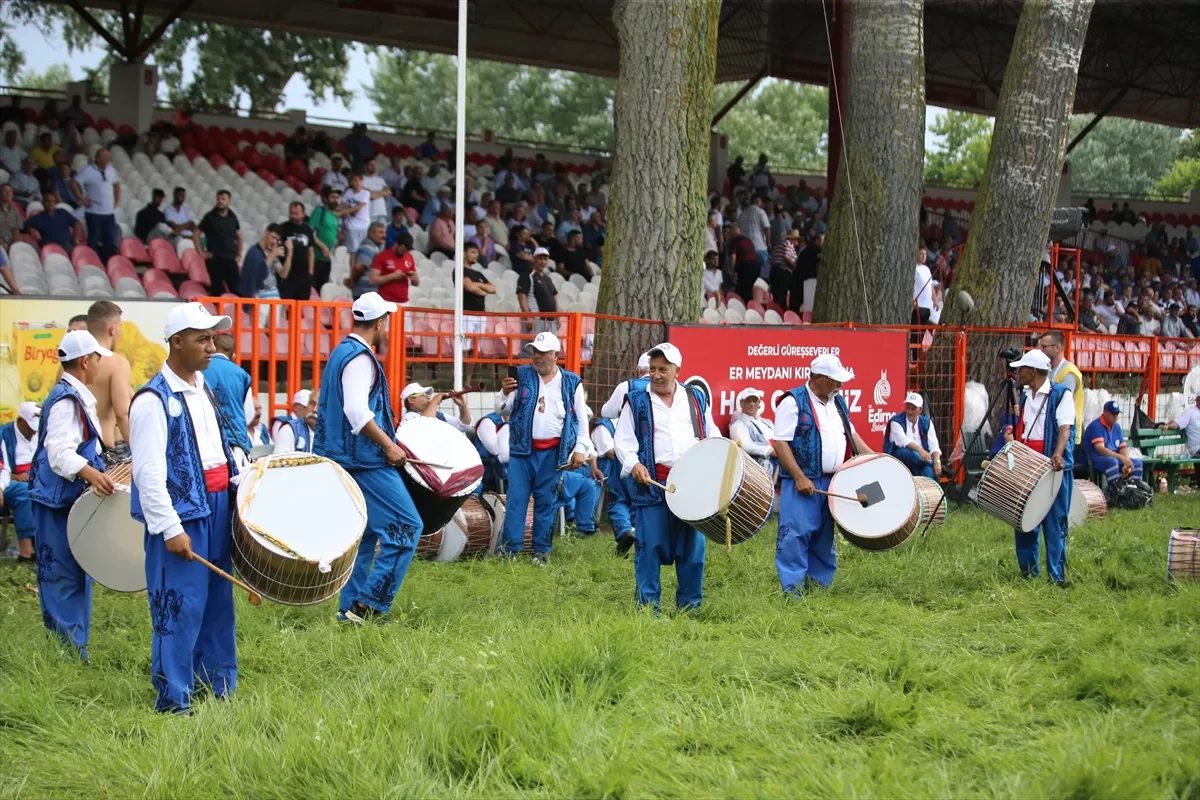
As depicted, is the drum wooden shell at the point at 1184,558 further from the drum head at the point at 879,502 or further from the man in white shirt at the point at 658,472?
the man in white shirt at the point at 658,472

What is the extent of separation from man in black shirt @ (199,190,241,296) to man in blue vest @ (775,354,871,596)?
9487mm

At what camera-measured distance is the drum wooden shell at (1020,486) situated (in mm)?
8914

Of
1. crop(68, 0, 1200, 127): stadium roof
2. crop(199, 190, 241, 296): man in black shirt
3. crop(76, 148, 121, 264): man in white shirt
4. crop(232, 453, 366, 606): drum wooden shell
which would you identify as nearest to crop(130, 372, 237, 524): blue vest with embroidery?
crop(232, 453, 366, 606): drum wooden shell

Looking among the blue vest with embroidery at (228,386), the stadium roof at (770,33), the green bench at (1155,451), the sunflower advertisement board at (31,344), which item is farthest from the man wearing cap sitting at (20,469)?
the stadium roof at (770,33)

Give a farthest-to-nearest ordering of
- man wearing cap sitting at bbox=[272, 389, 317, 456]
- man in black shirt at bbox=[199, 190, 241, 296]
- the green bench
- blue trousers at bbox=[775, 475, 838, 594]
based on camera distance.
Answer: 1. the green bench
2. man in black shirt at bbox=[199, 190, 241, 296]
3. man wearing cap sitting at bbox=[272, 389, 317, 456]
4. blue trousers at bbox=[775, 475, 838, 594]

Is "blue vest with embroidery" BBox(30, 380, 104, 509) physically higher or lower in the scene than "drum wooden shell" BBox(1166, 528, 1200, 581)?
higher

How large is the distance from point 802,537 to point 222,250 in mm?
10085

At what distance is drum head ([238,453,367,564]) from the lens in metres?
5.59

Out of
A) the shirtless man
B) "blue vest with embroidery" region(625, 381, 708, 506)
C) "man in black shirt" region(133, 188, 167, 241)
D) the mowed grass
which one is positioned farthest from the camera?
"man in black shirt" region(133, 188, 167, 241)

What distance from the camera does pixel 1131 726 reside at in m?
4.88

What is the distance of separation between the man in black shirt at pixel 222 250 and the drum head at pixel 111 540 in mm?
9809

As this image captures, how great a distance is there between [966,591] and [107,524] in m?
5.24

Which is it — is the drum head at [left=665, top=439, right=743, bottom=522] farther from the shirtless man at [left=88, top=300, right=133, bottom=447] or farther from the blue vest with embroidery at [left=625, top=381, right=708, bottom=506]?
the shirtless man at [left=88, top=300, right=133, bottom=447]

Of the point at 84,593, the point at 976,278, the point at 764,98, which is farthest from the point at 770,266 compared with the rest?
the point at 764,98
